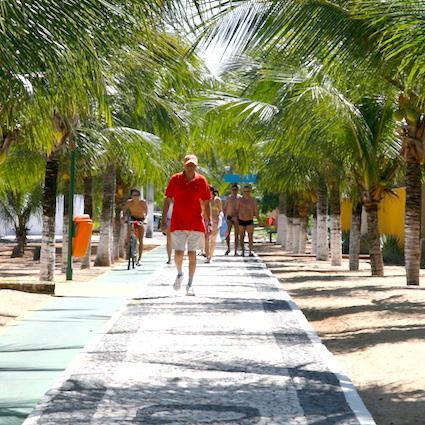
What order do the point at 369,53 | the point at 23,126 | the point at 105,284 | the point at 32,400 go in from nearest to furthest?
the point at 32,400 < the point at 369,53 < the point at 23,126 < the point at 105,284

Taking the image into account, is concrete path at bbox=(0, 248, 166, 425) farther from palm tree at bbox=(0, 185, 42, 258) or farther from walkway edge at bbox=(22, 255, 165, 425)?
palm tree at bbox=(0, 185, 42, 258)

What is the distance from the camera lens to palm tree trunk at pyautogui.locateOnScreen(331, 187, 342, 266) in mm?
25125

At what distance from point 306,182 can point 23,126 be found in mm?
14816

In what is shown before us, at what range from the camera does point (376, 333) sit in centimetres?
1067

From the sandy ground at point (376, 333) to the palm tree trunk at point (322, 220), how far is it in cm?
748

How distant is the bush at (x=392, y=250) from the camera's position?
95.5ft

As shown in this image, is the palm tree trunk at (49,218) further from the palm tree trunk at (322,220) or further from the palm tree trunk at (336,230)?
the palm tree trunk at (322,220)

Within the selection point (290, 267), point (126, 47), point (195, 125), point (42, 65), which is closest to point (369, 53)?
point (126, 47)

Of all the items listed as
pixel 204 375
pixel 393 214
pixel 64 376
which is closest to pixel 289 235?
pixel 393 214

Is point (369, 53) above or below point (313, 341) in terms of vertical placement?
above

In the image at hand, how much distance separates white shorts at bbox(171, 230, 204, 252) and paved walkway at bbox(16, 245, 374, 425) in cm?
148

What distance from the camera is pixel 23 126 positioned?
1355 centimetres

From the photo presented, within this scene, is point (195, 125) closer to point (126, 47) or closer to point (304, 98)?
point (304, 98)

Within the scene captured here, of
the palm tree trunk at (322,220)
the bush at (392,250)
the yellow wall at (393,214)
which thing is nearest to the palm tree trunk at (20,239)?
the palm tree trunk at (322,220)
